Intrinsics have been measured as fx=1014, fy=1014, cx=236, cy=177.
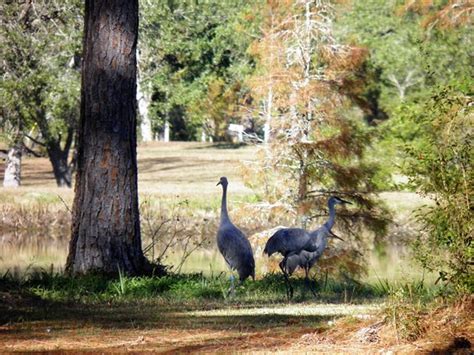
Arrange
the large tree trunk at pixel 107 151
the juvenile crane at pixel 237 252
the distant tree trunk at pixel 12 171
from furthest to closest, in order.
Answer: the distant tree trunk at pixel 12 171 < the juvenile crane at pixel 237 252 < the large tree trunk at pixel 107 151

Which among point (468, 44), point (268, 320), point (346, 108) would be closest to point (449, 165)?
point (268, 320)

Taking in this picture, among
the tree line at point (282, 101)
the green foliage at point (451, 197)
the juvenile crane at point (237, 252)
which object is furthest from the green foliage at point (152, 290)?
the green foliage at point (451, 197)

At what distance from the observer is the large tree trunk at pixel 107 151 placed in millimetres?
14508

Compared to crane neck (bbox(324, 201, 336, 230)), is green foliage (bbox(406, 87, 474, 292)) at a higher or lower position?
higher

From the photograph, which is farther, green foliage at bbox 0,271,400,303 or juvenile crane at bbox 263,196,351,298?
juvenile crane at bbox 263,196,351,298

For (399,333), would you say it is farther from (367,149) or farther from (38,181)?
(38,181)

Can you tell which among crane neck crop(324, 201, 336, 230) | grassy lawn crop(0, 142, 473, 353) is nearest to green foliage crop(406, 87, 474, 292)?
grassy lawn crop(0, 142, 473, 353)

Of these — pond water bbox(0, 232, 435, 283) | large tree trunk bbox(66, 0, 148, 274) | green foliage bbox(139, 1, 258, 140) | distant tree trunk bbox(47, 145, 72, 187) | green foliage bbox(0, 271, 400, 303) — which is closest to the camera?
green foliage bbox(0, 271, 400, 303)

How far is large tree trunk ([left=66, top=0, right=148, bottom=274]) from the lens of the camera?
1451cm

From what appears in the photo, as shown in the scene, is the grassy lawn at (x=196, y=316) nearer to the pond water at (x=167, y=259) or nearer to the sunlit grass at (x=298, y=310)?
the sunlit grass at (x=298, y=310)

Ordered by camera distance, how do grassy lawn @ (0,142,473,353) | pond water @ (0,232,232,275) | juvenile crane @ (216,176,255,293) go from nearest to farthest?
grassy lawn @ (0,142,473,353) → juvenile crane @ (216,176,255,293) → pond water @ (0,232,232,275)

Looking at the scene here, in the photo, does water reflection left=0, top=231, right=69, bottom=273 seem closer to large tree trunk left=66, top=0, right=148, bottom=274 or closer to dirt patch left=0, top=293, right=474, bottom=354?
large tree trunk left=66, top=0, right=148, bottom=274

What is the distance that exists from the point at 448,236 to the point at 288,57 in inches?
809

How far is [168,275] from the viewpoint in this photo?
15445mm
